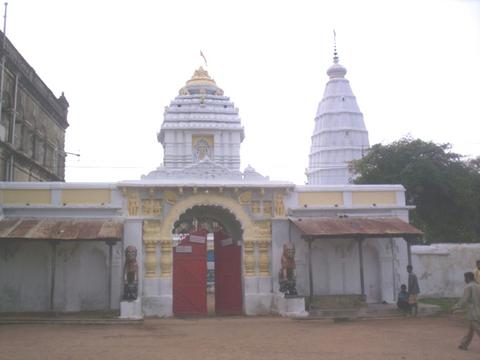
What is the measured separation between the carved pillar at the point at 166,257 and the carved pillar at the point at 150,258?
0.73 feet

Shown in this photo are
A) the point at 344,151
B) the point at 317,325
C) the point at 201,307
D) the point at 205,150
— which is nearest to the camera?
the point at 317,325

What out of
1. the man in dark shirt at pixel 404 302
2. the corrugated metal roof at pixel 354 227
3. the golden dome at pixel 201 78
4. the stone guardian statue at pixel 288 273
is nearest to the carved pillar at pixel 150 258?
the stone guardian statue at pixel 288 273

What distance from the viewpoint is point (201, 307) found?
17906 mm

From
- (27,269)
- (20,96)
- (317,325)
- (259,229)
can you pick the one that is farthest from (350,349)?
(20,96)

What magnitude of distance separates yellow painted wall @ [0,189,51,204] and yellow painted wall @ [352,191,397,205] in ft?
33.5

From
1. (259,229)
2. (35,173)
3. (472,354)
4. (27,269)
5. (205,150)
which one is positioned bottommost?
(472,354)

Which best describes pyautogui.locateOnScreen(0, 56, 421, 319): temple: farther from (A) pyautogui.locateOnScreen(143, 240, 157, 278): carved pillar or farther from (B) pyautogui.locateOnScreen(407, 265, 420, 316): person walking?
(B) pyautogui.locateOnScreen(407, 265, 420, 316): person walking

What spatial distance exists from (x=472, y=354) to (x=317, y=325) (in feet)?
16.9

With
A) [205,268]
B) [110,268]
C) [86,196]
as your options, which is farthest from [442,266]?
[86,196]

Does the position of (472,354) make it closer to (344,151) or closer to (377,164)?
(377,164)

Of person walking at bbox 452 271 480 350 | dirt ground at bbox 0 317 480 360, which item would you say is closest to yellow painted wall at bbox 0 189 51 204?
dirt ground at bbox 0 317 480 360

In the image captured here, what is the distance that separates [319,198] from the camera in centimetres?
1830

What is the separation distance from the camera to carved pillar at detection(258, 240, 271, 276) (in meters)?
17.8

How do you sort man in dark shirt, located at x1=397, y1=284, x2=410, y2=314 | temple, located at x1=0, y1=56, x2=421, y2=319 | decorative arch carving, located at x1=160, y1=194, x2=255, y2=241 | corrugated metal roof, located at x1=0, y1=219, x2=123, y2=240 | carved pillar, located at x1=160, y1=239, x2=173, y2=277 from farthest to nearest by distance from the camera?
1. decorative arch carving, located at x1=160, y1=194, x2=255, y2=241
2. carved pillar, located at x1=160, y1=239, x2=173, y2=277
3. temple, located at x1=0, y1=56, x2=421, y2=319
4. man in dark shirt, located at x1=397, y1=284, x2=410, y2=314
5. corrugated metal roof, located at x1=0, y1=219, x2=123, y2=240
